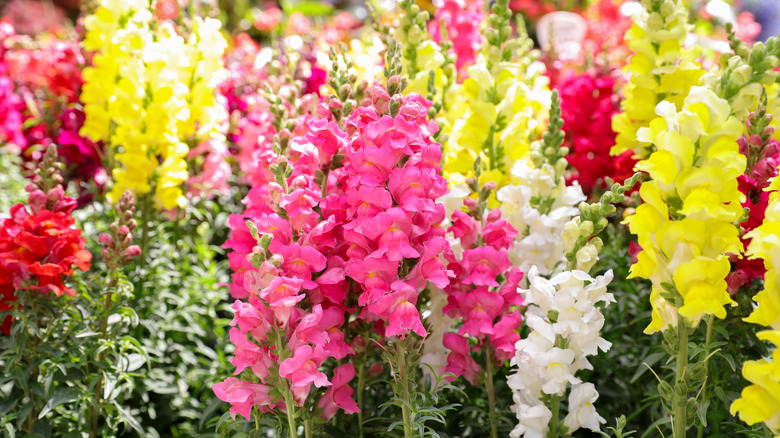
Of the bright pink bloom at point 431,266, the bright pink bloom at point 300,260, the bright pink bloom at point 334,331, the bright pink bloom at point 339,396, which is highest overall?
the bright pink bloom at point 300,260

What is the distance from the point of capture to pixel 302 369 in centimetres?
146

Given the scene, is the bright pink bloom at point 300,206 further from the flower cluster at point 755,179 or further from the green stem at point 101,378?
the flower cluster at point 755,179

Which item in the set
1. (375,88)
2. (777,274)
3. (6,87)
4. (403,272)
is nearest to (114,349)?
(403,272)

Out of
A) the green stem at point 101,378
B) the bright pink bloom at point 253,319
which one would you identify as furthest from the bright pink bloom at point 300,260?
the green stem at point 101,378

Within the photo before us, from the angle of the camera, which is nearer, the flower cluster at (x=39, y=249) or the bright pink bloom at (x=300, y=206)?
the bright pink bloom at (x=300, y=206)

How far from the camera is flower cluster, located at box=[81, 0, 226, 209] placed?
2428 millimetres

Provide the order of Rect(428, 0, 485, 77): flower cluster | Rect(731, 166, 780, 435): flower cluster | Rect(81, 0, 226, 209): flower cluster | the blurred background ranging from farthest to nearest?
the blurred background
Rect(428, 0, 485, 77): flower cluster
Rect(81, 0, 226, 209): flower cluster
Rect(731, 166, 780, 435): flower cluster

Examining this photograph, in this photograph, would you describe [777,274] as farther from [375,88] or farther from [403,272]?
[375,88]

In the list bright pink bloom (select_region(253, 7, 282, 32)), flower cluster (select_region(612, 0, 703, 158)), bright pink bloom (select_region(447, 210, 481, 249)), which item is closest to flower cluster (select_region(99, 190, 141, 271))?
bright pink bloom (select_region(447, 210, 481, 249))

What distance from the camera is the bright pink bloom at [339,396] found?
5.24 feet

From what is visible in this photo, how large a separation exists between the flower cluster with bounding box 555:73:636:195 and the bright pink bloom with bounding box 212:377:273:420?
149 cm

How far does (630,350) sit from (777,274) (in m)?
1.00

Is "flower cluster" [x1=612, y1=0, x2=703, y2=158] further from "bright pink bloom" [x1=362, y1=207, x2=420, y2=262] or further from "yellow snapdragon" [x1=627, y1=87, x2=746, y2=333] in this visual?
"bright pink bloom" [x1=362, y1=207, x2=420, y2=262]

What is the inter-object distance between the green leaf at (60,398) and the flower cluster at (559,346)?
48.6 inches
